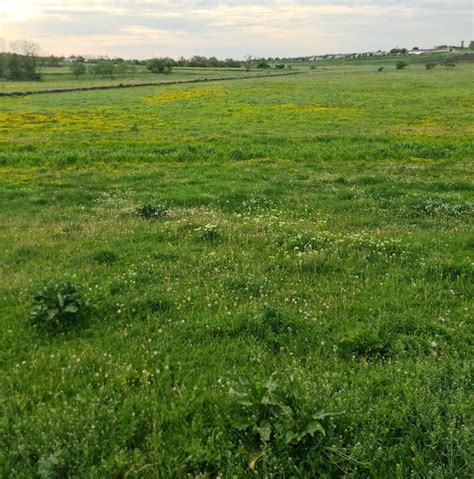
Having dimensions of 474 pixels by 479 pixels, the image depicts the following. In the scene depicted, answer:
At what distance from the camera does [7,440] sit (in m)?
4.79

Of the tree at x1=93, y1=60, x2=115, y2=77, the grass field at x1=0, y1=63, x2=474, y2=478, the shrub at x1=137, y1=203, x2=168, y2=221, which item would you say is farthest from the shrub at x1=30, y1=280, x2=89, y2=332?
the tree at x1=93, y1=60, x2=115, y2=77

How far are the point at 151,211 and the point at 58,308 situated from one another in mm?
6733

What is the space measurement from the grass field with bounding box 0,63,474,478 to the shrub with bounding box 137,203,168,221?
0.09m

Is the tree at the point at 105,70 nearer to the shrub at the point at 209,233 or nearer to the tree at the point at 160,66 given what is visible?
the tree at the point at 160,66

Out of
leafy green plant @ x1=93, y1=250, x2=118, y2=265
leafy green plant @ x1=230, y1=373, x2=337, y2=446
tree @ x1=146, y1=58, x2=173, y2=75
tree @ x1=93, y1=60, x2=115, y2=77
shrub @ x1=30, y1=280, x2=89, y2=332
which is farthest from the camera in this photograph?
tree @ x1=146, y1=58, x2=173, y2=75

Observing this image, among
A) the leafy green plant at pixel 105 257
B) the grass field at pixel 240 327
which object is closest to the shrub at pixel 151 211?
the grass field at pixel 240 327

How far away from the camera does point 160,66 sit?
5536 inches

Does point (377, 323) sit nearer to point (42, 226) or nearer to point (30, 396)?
point (30, 396)

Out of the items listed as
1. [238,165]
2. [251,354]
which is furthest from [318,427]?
[238,165]

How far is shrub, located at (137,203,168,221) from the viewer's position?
13.5m

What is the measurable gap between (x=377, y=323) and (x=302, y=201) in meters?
8.40

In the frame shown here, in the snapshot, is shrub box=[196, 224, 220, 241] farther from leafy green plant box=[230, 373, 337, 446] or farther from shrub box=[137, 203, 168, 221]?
leafy green plant box=[230, 373, 337, 446]

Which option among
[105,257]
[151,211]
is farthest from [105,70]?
[105,257]

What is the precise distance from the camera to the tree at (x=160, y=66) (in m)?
140
